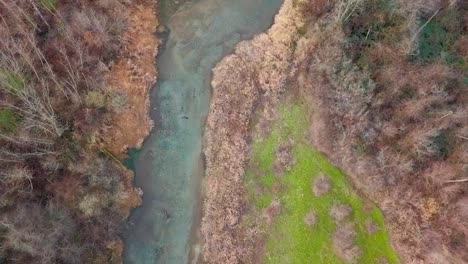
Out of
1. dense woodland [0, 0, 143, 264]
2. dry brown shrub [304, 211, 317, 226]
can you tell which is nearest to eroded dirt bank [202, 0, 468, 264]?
dry brown shrub [304, 211, 317, 226]

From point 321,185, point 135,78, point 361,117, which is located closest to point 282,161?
point 321,185

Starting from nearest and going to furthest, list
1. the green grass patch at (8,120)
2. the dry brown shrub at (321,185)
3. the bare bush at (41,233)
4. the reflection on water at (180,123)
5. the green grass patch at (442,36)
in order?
the bare bush at (41,233) < the green grass patch at (8,120) < the reflection on water at (180,123) < the dry brown shrub at (321,185) < the green grass patch at (442,36)

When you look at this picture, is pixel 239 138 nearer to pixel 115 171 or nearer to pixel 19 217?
pixel 115 171

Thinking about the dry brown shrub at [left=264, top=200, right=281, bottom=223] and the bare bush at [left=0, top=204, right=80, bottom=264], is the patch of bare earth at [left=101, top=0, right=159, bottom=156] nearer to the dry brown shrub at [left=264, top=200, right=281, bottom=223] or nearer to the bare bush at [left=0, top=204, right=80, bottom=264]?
the bare bush at [left=0, top=204, right=80, bottom=264]

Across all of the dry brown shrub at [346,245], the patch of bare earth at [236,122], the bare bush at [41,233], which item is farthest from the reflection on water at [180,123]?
the dry brown shrub at [346,245]

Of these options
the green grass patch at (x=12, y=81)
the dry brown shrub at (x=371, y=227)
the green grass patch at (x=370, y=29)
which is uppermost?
the green grass patch at (x=370, y=29)

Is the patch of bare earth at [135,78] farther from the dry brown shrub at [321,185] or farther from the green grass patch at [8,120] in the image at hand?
the dry brown shrub at [321,185]
